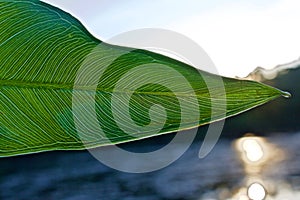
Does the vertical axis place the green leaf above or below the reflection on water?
below

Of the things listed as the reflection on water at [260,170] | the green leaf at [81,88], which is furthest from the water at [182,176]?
the green leaf at [81,88]

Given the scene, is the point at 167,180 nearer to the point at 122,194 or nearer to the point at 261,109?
the point at 122,194

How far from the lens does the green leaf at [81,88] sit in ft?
1.62

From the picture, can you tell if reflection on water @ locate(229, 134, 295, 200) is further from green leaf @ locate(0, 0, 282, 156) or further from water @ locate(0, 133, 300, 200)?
green leaf @ locate(0, 0, 282, 156)

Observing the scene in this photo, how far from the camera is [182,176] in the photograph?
3.43 ft

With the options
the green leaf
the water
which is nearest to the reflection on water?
the water

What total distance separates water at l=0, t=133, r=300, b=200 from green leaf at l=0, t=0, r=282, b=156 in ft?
1.61

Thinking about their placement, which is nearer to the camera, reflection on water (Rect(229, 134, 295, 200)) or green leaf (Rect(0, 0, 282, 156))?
green leaf (Rect(0, 0, 282, 156))

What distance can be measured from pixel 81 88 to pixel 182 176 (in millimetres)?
571

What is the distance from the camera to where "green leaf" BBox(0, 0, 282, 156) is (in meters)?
0.49

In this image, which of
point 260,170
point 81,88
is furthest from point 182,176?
point 81,88

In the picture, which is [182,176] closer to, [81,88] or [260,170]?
[260,170]

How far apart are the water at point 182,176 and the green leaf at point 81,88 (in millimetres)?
489

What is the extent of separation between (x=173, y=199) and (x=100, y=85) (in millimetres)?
600
